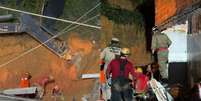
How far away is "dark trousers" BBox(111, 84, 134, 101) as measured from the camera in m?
14.1

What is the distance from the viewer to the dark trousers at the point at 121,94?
14.1 m

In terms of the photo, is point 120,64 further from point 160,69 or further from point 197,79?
point 197,79

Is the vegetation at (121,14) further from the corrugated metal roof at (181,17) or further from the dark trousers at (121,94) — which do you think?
the dark trousers at (121,94)

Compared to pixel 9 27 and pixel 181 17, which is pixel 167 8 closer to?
pixel 181 17

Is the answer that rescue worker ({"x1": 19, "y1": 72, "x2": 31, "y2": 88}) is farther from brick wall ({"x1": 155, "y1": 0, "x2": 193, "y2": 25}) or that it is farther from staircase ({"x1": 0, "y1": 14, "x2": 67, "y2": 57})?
brick wall ({"x1": 155, "y1": 0, "x2": 193, "y2": 25})

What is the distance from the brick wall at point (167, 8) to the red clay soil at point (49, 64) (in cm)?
299

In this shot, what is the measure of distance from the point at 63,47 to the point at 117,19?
583 cm

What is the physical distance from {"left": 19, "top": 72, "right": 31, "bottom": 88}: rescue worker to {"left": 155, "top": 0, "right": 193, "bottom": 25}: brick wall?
529 centimetres

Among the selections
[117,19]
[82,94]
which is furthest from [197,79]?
[117,19]

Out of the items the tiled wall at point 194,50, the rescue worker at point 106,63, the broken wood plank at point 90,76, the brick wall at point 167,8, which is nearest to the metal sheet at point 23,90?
the broken wood plank at point 90,76

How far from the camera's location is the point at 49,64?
20.3 m

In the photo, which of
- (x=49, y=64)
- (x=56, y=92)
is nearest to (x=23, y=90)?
(x=56, y=92)

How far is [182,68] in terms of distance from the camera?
59.3 feet

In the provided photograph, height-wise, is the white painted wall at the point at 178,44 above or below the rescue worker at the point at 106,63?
above
